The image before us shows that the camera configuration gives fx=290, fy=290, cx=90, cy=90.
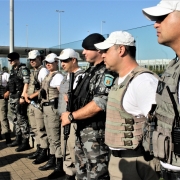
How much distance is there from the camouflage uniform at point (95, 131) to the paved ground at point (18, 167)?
1634mm

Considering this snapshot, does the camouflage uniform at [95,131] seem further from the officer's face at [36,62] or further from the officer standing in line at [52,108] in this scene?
the officer's face at [36,62]

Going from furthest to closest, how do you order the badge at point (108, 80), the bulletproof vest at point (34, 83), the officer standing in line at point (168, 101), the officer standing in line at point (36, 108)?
the bulletproof vest at point (34, 83) < the officer standing in line at point (36, 108) < the badge at point (108, 80) < the officer standing in line at point (168, 101)

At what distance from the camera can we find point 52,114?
186 inches

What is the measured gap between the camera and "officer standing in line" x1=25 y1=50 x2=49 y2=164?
17.5ft

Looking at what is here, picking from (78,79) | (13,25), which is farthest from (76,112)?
(13,25)

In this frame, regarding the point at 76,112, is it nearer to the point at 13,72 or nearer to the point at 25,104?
the point at 25,104

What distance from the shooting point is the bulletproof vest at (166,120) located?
1.58 metres

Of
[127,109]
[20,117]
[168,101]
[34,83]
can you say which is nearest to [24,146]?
[20,117]

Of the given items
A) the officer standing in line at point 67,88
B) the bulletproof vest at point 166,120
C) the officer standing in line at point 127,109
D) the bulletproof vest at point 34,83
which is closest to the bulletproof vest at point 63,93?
the officer standing in line at point 67,88

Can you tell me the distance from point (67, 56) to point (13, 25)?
6.20 m

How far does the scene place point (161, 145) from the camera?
162cm

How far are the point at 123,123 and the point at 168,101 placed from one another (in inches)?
27.9

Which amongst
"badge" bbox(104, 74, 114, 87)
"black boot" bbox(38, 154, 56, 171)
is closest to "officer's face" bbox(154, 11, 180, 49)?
"badge" bbox(104, 74, 114, 87)

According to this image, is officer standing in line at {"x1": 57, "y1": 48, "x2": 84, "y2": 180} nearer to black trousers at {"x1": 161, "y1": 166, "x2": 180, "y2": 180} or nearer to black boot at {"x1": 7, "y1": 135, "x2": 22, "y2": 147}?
black trousers at {"x1": 161, "y1": 166, "x2": 180, "y2": 180}
